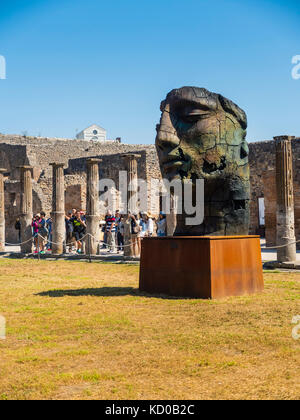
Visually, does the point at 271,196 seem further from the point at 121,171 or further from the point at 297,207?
the point at 121,171

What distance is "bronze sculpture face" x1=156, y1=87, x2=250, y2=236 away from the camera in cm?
792

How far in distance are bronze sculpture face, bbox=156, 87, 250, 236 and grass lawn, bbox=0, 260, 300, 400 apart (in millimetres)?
1317

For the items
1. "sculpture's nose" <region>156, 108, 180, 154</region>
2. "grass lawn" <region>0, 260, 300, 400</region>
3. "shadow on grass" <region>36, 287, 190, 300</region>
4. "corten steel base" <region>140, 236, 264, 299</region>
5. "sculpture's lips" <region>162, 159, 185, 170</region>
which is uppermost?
"sculpture's nose" <region>156, 108, 180, 154</region>

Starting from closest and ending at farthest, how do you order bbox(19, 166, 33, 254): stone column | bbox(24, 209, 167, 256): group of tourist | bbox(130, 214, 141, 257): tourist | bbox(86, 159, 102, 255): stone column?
bbox(130, 214, 141, 257): tourist
bbox(24, 209, 167, 256): group of tourist
bbox(86, 159, 102, 255): stone column
bbox(19, 166, 33, 254): stone column

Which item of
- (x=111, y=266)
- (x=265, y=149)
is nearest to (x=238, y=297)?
(x=111, y=266)

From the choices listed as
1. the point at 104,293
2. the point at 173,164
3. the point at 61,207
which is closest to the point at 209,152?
the point at 173,164

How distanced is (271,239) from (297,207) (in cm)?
154

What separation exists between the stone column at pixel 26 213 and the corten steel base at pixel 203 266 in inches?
447

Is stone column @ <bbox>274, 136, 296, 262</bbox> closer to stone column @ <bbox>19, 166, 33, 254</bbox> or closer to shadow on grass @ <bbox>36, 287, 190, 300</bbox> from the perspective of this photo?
shadow on grass @ <bbox>36, 287, 190, 300</bbox>

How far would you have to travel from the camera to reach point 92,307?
741 cm

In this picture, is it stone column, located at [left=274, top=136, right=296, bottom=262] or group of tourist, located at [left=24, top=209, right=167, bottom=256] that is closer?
stone column, located at [left=274, top=136, right=296, bottom=262]

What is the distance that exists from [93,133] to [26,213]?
52.7m

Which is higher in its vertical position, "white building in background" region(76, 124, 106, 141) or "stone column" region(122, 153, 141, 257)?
"white building in background" region(76, 124, 106, 141)

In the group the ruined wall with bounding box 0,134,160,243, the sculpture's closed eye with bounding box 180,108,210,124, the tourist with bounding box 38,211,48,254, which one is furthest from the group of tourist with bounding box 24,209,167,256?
the ruined wall with bounding box 0,134,160,243
